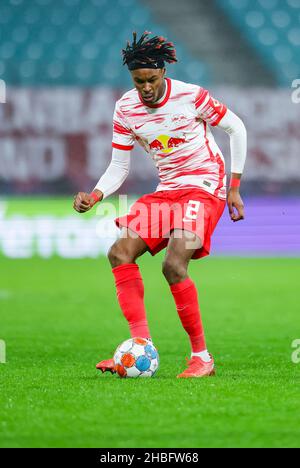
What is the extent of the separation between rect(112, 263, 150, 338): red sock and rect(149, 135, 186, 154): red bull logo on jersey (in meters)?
0.77

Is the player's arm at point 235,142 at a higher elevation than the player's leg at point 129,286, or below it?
higher

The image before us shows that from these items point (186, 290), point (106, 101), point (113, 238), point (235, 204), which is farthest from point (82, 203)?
point (106, 101)

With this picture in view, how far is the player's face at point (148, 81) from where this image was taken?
5.62m

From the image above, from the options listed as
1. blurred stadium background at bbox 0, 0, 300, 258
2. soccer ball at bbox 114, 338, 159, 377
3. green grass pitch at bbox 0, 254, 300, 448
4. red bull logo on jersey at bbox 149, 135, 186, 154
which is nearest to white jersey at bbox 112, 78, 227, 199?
red bull logo on jersey at bbox 149, 135, 186, 154

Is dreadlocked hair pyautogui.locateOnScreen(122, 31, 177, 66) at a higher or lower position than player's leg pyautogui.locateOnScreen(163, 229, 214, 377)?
higher

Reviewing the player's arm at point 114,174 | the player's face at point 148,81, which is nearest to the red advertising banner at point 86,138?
the player's arm at point 114,174

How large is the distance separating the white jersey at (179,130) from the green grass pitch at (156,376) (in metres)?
1.22

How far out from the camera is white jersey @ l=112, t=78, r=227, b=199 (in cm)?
586

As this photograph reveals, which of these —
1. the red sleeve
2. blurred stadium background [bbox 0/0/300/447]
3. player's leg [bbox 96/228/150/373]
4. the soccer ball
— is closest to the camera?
blurred stadium background [bbox 0/0/300/447]

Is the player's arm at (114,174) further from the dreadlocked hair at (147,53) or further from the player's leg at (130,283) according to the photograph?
the dreadlocked hair at (147,53)

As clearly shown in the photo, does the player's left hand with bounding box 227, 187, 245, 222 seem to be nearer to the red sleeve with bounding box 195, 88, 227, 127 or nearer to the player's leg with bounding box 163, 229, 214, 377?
the player's leg with bounding box 163, 229, 214, 377

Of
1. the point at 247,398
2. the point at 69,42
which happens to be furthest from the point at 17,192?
the point at 247,398

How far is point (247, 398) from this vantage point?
4.70 m
